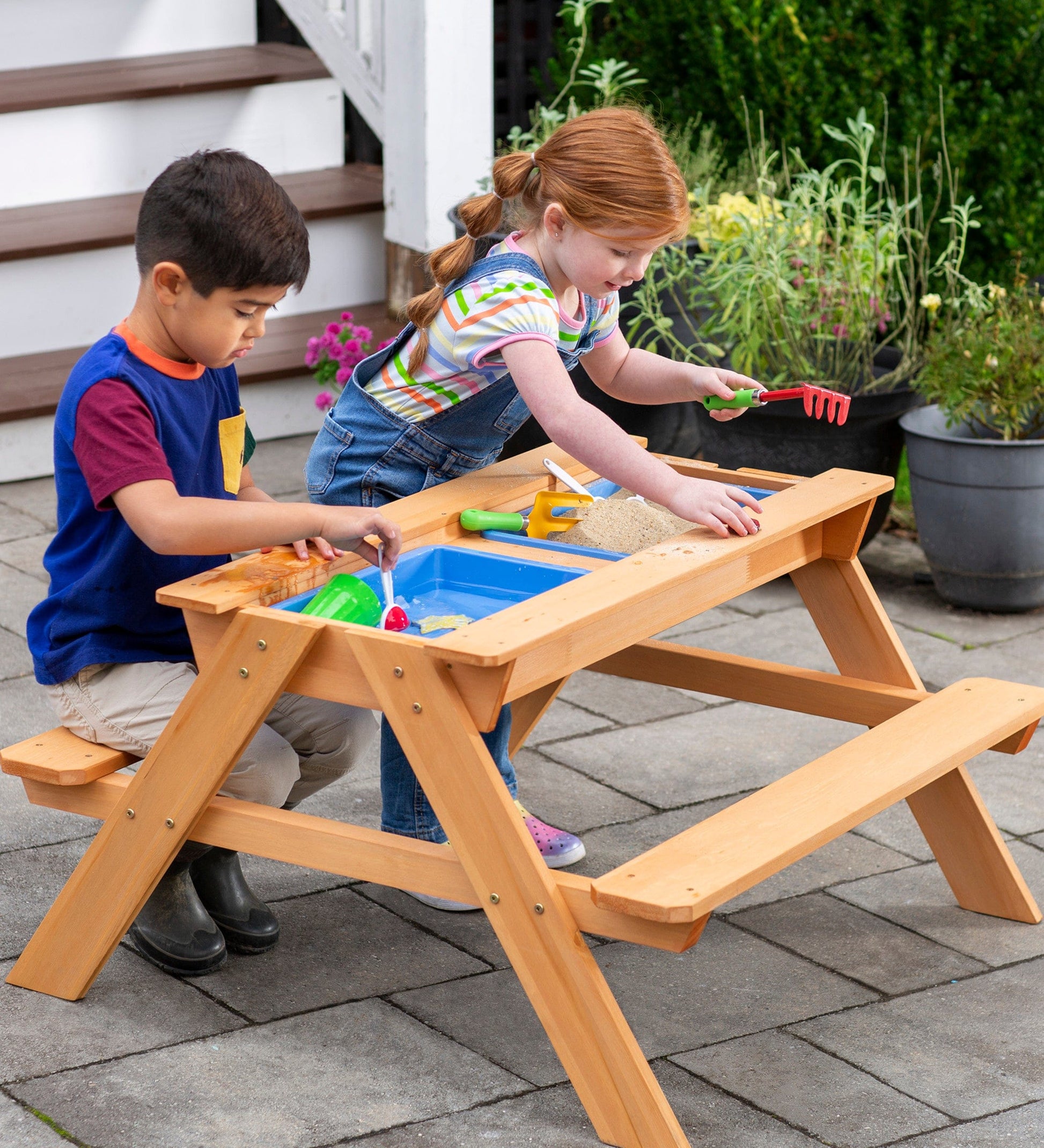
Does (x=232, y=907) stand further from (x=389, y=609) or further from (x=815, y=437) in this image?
(x=815, y=437)

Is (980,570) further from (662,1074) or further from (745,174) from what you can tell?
(662,1074)

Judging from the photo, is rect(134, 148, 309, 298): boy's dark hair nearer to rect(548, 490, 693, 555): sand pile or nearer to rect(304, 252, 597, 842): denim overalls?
rect(304, 252, 597, 842): denim overalls

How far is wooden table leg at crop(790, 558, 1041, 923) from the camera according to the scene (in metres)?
2.76

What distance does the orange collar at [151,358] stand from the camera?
7.71ft

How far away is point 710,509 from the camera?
237 cm

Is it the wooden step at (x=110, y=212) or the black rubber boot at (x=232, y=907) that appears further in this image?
the wooden step at (x=110, y=212)

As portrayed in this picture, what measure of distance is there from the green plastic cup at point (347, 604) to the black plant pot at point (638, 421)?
2443 mm

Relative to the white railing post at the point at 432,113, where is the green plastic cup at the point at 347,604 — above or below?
below

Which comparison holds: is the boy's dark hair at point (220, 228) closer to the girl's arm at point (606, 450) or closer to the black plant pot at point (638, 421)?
the girl's arm at point (606, 450)

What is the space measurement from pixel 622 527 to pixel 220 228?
2.47ft

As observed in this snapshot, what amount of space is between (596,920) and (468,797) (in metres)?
0.22

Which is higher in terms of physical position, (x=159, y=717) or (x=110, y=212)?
(x=110, y=212)

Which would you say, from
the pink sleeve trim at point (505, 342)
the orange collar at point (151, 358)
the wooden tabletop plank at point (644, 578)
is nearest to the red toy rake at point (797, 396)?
the wooden tabletop plank at point (644, 578)

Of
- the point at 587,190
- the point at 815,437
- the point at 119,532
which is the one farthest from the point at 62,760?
the point at 815,437
